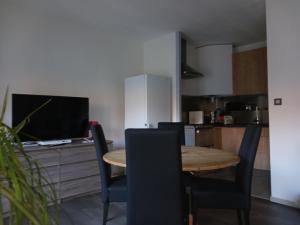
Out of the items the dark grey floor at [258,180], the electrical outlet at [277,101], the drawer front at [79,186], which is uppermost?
the electrical outlet at [277,101]

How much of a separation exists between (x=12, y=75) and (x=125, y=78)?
1960mm

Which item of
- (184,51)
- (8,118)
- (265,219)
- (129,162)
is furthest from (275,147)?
(8,118)

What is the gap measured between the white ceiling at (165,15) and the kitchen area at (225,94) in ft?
1.93

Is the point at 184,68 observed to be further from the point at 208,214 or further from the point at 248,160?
the point at 248,160

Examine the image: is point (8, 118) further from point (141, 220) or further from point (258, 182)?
point (258, 182)

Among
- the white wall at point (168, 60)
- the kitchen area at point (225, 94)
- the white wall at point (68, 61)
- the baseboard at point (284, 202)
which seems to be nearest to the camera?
the baseboard at point (284, 202)

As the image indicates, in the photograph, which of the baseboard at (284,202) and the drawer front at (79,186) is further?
the drawer front at (79,186)

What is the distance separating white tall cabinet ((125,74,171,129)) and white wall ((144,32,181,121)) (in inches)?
4.6

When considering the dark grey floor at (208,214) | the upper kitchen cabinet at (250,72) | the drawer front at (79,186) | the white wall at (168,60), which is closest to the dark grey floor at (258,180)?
the dark grey floor at (208,214)

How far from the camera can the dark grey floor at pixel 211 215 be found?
247 centimetres

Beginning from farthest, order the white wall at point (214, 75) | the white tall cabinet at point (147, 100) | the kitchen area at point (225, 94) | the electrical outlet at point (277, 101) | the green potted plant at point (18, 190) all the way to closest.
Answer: the white wall at point (214, 75) → the kitchen area at point (225, 94) → the white tall cabinet at point (147, 100) → the electrical outlet at point (277, 101) → the green potted plant at point (18, 190)

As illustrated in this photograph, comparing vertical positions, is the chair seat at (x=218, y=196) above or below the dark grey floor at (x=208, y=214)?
above

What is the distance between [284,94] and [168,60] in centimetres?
219

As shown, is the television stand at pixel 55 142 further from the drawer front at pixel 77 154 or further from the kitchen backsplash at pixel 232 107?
the kitchen backsplash at pixel 232 107
